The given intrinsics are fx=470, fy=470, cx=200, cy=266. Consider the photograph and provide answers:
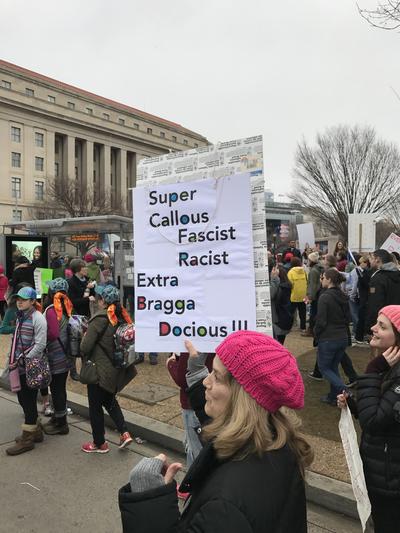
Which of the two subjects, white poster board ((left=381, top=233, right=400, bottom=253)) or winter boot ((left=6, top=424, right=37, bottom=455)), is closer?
winter boot ((left=6, top=424, right=37, bottom=455))

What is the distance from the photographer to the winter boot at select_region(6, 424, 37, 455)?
15.6 ft

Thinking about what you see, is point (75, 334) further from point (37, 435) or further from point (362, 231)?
point (362, 231)

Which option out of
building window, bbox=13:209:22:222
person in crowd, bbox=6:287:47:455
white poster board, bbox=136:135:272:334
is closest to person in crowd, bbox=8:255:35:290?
person in crowd, bbox=6:287:47:455

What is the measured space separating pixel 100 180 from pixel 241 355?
79.3 meters

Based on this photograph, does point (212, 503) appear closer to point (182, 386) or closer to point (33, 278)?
point (182, 386)

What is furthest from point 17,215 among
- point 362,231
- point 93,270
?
point 362,231

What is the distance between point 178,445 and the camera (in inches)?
190

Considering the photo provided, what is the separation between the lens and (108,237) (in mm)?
14297

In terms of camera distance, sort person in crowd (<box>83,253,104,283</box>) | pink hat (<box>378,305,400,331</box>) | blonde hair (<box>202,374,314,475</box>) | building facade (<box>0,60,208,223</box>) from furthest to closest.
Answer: building facade (<box>0,60,208,223</box>)
person in crowd (<box>83,253,104,283</box>)
pink hat (<box>378,305,400,331</box>)
blonde hair (<box>202,374,314,475</box>)

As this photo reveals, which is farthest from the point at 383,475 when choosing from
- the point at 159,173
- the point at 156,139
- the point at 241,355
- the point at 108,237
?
the point at 156,139

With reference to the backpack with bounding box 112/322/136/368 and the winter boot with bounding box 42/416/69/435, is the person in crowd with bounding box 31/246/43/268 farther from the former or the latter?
the backpack with bounding box 112/322/136/368

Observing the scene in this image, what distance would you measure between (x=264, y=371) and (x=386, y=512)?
1514mm

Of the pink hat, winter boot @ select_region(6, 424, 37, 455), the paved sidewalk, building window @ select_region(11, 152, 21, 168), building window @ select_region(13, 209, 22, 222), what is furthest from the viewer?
building window @ select_region(11, 152, 21, 168)

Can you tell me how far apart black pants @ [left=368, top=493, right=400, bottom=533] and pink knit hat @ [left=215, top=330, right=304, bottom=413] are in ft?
4.11
